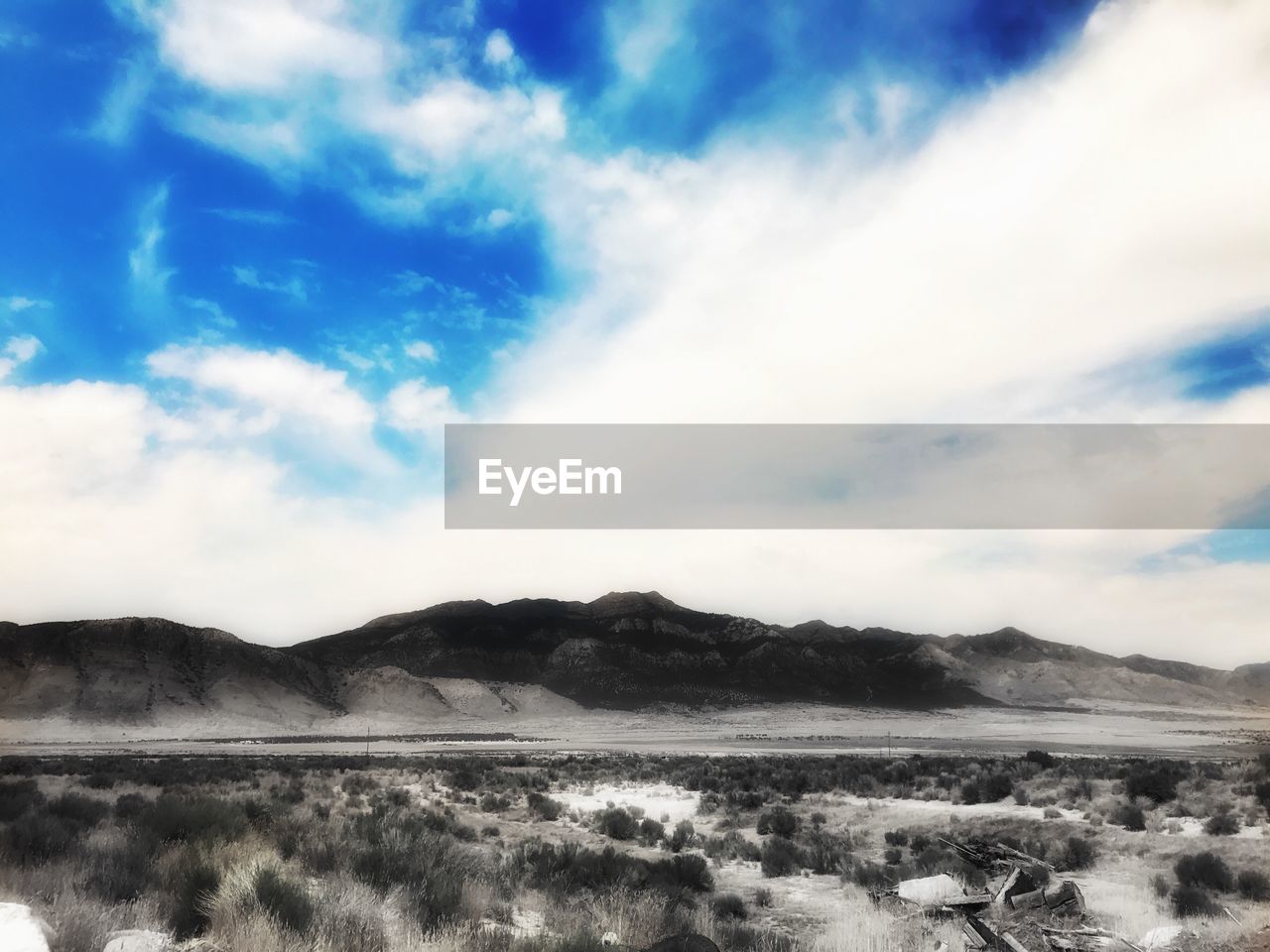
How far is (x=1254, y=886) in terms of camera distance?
15109 mm

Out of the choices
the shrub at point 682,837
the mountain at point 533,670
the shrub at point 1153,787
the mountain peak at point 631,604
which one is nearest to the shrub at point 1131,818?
the shrub at point 1153,787

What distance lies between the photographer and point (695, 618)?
175125mm

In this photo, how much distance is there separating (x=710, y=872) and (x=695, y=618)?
15945 cm

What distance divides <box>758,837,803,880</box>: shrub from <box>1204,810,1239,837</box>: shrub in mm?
9668

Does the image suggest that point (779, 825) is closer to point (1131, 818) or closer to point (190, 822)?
point (1131, 818)

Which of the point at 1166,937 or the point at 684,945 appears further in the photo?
the point at 1166,937

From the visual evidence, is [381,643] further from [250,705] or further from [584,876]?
[584,876]

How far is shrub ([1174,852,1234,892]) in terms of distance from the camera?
15383mm

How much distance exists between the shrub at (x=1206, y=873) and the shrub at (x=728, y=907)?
26.3 ft

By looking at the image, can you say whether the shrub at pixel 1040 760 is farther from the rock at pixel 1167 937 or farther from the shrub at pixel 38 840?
the shrub at pixel 38 840

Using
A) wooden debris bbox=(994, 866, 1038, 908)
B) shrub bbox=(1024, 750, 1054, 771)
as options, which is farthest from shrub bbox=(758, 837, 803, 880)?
shrub bbox=(1024, 750, 1054, 771)

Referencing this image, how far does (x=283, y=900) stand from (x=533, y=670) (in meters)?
144

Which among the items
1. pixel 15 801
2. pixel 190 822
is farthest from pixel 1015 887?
pixel 15 801

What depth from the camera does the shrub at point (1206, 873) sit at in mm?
15383
